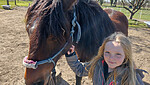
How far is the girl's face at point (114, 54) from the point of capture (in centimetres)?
122

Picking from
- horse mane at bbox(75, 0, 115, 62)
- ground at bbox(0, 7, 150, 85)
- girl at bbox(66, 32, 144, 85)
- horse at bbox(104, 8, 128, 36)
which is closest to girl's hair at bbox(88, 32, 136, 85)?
girl at bbox(66, 32, 144, 85)

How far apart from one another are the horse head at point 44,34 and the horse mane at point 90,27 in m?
0.35

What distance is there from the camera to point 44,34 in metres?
1.19

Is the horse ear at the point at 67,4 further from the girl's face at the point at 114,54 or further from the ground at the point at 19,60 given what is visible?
the ground at the point at 19,60

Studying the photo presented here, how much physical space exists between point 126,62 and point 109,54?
19 centimetres

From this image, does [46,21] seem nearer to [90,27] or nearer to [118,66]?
[90,27]

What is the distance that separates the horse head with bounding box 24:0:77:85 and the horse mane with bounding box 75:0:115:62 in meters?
0.35

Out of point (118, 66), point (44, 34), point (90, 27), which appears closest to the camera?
point (44, 34)

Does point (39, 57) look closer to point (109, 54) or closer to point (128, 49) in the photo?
point (109, 54)

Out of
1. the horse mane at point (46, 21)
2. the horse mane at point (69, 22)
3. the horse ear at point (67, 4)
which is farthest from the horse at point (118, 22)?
the horse mane at point (46, 21)

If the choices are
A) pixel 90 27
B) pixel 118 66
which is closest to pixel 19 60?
pixel 90 27

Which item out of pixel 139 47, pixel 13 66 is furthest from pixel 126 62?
pixel 139 47

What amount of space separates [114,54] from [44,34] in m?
0.72

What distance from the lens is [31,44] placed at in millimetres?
1200
